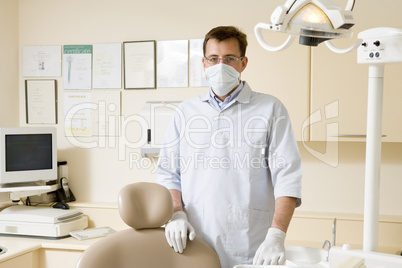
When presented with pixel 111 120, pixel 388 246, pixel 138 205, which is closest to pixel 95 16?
pixel 111 120

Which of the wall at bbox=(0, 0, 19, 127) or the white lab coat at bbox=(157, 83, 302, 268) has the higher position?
the wall at bbox=(0, 0, 19, 127)

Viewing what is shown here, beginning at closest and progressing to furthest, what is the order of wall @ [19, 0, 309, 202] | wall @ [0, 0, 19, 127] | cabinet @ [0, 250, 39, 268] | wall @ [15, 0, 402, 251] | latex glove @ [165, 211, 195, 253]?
latex glove @ [165, 211, 195, 253] < cabinet @ [0, 250, 39, 268] < wall @ [15, 0, 402, 251] < wall @ [19, 0, 309, 202] < wall @ [0, 0, 19, 127]

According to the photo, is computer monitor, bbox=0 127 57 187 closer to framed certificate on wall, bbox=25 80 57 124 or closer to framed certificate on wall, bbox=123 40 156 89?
framed certificate on wall, bbox=25 80 57 124

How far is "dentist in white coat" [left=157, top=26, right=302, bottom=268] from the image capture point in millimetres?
1713

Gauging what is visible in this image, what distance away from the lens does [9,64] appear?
3.45 metres

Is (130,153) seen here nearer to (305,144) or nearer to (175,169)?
(305,144)

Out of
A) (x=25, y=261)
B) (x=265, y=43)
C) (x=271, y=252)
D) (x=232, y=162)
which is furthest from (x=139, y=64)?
(x=265, y=43)

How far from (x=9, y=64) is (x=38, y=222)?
1.30 meters

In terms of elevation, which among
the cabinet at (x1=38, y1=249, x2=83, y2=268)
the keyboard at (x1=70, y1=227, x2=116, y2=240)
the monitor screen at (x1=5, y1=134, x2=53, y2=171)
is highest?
the monitor screen at (x1=5, y1=134, x2=53, y2=171)

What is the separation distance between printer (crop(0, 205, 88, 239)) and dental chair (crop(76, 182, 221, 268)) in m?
1.39

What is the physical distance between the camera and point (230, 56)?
69.4 inches

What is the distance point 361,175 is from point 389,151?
24 cm

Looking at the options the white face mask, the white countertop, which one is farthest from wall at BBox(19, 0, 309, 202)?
the white face mask

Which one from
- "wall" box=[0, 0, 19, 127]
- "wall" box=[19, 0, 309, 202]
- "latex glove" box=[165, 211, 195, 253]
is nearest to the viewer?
"latex glove" box=[165, 211, 195, 253]
